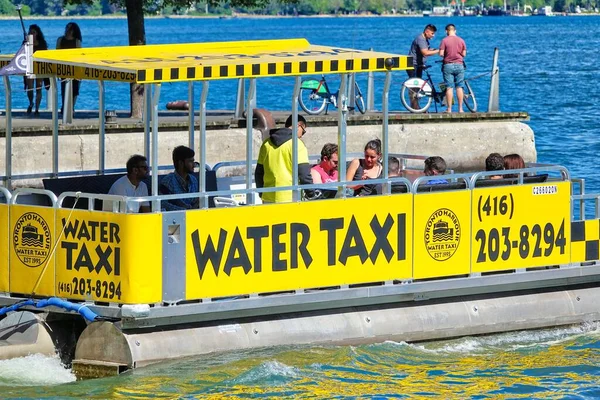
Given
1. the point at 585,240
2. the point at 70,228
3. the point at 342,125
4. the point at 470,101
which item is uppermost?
the point at 342,125

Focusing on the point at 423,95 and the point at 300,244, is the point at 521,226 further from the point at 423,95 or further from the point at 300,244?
the point at 423,95

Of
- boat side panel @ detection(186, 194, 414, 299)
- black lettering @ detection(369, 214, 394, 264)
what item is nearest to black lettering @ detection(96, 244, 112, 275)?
boat side panel @ detection(186, 194, 414, 299)

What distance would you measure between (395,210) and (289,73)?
1.64 metres

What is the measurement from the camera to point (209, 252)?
1221 cm

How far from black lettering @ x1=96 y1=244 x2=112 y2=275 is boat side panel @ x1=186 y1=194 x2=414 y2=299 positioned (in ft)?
2.14

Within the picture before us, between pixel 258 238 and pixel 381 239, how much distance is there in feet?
4.05

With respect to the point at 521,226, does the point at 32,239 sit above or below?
above

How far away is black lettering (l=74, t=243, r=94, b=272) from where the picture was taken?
12.1 meters

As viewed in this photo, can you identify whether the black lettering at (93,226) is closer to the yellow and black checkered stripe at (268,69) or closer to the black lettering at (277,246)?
the yellow and black checkered stripe at (268,69)

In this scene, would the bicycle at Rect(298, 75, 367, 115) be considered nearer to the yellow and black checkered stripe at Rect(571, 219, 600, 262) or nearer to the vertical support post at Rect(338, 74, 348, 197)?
the yellow and black checkered stripe at Rect(571, 219, 600, 262)

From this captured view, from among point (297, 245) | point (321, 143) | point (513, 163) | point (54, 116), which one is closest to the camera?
point (297, 245)

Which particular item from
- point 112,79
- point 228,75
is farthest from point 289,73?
point 112,79

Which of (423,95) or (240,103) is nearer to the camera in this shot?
(240,103)

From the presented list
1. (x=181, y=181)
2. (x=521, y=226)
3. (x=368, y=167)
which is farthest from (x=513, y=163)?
(x=181, y=181)
